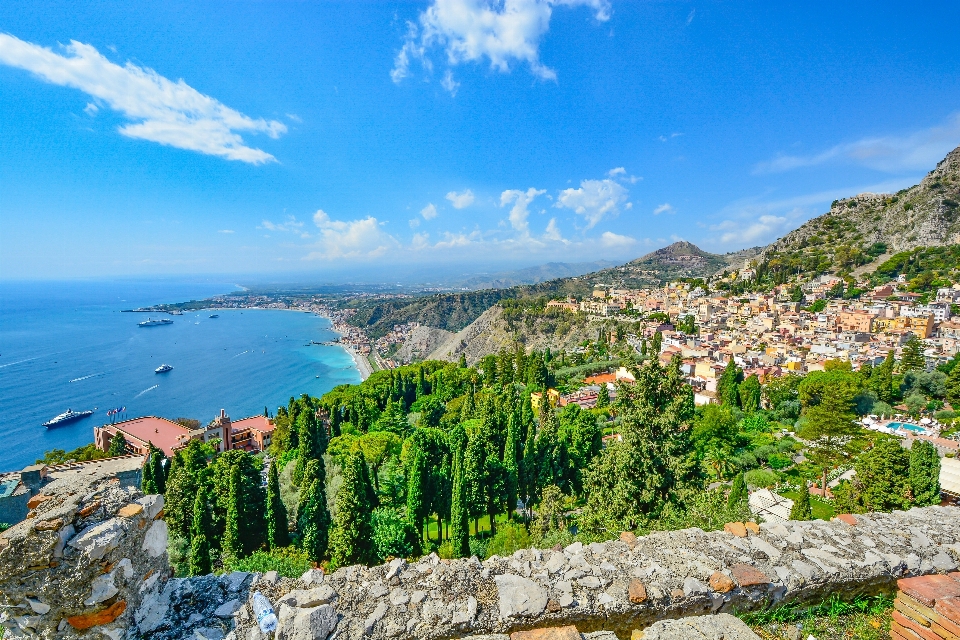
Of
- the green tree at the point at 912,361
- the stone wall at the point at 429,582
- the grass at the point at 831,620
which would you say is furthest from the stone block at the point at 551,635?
the green tree at the point at 912,361

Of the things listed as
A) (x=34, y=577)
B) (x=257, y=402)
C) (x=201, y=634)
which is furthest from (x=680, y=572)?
(x=257, y=402)

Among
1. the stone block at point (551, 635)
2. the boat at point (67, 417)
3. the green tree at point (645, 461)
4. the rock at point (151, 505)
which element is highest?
the rock at point (151, 505)

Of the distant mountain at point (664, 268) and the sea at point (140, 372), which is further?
the distant mountain at point (664, 268)

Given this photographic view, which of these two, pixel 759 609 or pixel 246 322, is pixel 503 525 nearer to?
pixel 759 609

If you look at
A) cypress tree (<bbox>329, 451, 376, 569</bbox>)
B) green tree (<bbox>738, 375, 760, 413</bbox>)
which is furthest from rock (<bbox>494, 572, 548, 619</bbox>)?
green tree (<bbox>738, 375, 760, 413</bbox>)

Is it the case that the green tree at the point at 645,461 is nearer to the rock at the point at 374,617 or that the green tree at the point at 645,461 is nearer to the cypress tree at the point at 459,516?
the rock at the point at 374,617

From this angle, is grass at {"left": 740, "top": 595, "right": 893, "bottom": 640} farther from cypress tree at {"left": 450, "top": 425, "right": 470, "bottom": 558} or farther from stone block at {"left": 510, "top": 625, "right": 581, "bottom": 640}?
cypress tree at {"left": 450, "top": 425, "right": 470, "bottom": 558}

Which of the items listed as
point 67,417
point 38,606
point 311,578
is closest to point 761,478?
point 311,578
